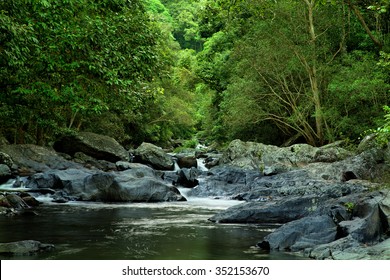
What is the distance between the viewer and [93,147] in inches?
1150

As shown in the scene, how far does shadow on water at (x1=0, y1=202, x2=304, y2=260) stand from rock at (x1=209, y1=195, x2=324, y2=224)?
51 cm

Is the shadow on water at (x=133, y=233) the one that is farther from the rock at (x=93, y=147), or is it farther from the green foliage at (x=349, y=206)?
the rock at (x=93, y=147)

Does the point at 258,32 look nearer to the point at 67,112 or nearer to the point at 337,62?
the point at 337,62

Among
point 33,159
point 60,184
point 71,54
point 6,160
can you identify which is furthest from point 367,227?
point 33,159

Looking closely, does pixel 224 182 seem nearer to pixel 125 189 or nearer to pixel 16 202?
pixel 125 189

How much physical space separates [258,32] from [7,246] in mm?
25678

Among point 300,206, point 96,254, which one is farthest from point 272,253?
point 300,206

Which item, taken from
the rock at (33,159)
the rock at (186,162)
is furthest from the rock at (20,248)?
the rock at (186,162)

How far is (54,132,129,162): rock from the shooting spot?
29297 mm

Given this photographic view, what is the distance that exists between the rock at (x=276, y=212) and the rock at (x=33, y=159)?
13.8 meters

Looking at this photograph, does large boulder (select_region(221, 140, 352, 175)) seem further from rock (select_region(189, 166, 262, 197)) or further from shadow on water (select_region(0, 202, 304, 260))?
shadow on water (select_region(0, 202, 304, 260))

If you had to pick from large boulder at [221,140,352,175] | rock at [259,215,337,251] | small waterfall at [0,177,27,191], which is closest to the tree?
rock at [259,215,337,251]

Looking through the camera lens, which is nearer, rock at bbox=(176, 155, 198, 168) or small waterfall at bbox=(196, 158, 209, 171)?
small waterfall at bbox=(196, 158, 209, 171)

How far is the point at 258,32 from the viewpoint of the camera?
3164cm
